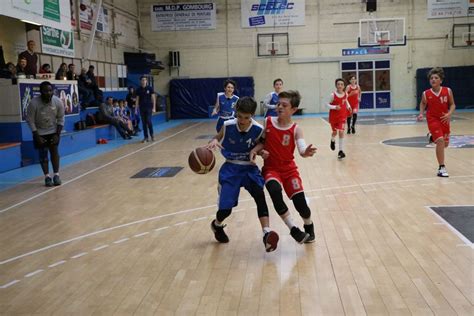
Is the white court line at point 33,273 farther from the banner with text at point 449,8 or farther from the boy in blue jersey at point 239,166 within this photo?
the banner with text at point 449,8

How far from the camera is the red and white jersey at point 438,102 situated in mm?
8688

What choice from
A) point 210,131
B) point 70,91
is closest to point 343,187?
point 70,91

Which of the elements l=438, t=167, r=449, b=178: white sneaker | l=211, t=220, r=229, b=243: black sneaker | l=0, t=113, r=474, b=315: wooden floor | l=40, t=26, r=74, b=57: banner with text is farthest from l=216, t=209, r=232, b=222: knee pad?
l=40, t=26, r=74, b=57: banner with text

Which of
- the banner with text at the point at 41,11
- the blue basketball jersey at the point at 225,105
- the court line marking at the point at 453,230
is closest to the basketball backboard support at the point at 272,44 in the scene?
the banner with text at the point at 41,11

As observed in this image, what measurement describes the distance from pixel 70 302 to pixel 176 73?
25.0 metres

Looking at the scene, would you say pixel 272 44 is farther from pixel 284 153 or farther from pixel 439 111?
pixel 284 153

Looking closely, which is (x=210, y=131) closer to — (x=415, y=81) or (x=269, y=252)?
(x=415, y=81)

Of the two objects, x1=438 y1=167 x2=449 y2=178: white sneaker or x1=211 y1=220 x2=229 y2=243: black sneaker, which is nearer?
x1=211 y1=220 x2=229 y2=243: black sneaker

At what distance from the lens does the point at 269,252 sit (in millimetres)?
5035

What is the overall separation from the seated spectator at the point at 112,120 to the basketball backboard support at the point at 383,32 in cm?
1310

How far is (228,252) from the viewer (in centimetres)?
518

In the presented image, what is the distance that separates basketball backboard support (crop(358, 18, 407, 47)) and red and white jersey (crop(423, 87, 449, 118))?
1771cm

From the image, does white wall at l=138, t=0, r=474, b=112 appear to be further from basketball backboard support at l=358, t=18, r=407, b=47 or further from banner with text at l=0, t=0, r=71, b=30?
banner with text at l=0, t=0, r=71, b=30

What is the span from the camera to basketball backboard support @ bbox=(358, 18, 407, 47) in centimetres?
2553
